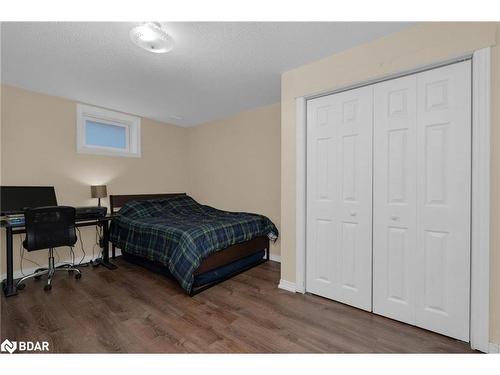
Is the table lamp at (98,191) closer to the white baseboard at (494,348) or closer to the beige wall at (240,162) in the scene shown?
the beige wall at (240,162)

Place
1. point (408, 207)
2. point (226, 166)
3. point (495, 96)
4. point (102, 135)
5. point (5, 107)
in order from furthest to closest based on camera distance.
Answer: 1. point (226, 166)
2. point (102, 135)
3. point (5, 107)
4. point (408, 207)
5. point (495, 96)

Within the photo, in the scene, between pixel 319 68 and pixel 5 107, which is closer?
pixel 319 68

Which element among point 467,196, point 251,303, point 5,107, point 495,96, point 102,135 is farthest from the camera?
point 102,135

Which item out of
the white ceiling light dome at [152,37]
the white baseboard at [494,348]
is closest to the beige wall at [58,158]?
the white ceiling light dome at [152,37]

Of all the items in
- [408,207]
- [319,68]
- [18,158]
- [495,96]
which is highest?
[319,68]

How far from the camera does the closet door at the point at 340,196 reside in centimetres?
209

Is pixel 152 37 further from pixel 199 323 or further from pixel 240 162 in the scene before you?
pixel 240 162

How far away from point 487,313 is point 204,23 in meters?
2.86

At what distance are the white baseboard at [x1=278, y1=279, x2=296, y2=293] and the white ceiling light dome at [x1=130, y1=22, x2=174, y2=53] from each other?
252cm

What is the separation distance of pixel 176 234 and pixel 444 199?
2451 mm

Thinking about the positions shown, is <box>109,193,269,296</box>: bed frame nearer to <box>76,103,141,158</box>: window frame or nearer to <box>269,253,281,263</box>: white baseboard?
<box>269,253,281,263</box>: white baseboard

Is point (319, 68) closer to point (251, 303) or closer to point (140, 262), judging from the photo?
point (251, 303)

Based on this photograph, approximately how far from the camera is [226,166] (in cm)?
436

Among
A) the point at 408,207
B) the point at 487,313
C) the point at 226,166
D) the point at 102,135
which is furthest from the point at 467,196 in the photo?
the point at 102,135
